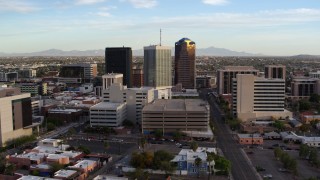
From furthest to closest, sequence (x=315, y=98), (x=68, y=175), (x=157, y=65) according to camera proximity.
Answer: (x=157, y=65), (x=315, y=98), (x=68, y=175)

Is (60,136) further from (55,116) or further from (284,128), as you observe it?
(284,128)

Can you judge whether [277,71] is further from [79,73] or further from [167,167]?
[167,167]

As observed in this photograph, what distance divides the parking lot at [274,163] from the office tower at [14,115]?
31876 millimetres

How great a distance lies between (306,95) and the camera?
98938mm

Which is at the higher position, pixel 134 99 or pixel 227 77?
pixel 227 77

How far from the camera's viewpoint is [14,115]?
54.9 meters

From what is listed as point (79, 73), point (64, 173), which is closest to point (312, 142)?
point (64, 173)

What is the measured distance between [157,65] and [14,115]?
59046mm

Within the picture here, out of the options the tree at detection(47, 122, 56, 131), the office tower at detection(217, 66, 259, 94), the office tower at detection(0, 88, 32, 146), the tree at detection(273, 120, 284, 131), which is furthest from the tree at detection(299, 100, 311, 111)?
the office tower at detection(0, 88, 32, 146)

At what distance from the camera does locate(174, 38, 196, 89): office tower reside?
123750 mm

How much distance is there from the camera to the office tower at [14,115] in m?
52.8

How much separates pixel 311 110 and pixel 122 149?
4706 centimetres

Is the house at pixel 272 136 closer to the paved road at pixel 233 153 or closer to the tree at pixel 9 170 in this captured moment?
the paved road at pixel 233 153

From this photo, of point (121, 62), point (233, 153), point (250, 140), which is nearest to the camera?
point (233, 153)
